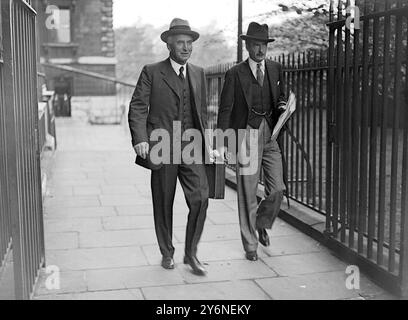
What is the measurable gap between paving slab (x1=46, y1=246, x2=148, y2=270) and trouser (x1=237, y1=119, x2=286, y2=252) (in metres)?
1.02

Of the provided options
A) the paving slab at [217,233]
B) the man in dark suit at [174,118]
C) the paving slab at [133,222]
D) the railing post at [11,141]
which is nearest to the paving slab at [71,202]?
the paving slab at [133,222]

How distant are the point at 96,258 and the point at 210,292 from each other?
142 centimetres

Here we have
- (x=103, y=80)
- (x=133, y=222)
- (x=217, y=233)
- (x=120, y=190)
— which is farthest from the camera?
(x=103, y=80)

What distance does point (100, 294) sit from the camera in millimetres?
4664

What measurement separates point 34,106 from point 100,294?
5.26 feet

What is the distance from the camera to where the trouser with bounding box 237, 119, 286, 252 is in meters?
5.69

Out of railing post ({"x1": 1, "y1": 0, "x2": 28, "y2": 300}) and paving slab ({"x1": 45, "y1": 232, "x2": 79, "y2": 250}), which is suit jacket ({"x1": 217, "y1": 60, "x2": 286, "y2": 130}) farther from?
railing post ({"x1": 1, "y1": 0, "x2": 28, "y2": 300})

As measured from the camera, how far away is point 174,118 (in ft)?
16.9

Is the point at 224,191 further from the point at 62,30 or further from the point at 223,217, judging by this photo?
the point at 62,30

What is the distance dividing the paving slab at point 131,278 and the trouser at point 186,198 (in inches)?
8.6

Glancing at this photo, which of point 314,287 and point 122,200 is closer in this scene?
point 314,287

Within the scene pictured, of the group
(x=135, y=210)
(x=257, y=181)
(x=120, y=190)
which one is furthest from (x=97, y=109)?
(x=257, y=181)

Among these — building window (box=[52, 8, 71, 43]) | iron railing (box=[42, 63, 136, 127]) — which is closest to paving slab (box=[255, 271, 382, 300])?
iron railing (box=[42, 63, 136, 127])
